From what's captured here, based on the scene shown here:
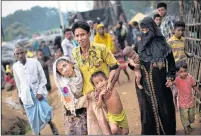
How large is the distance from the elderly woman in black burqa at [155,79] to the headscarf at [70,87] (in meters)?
0.84

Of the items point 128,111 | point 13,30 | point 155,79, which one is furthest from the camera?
point 13,30

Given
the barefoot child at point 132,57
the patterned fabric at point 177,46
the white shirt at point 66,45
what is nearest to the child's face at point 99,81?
the barefoot child at point 132,57

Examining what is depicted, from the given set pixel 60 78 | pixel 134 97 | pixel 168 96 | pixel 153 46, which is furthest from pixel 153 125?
pixel 134 97

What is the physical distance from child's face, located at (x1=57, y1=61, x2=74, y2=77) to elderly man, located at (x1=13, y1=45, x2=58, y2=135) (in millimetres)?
1336

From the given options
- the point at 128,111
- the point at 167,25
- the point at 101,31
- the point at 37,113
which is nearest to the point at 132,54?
the point at 37,113

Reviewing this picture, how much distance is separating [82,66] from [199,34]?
2784 mm

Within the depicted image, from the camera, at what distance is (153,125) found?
3.84 m

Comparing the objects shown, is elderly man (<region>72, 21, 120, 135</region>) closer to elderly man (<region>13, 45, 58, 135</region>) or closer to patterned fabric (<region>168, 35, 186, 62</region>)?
elderly man (<region>13, 45, 58, 135</region>)

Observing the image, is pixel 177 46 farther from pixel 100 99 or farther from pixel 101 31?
pixel 101 31

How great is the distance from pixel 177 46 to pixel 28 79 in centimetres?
241

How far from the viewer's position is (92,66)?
135 inches

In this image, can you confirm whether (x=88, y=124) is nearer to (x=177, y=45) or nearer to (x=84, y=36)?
(x=84, y=36)

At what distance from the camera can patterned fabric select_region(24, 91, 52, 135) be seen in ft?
15.5

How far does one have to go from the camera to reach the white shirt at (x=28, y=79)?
15.3 ft
